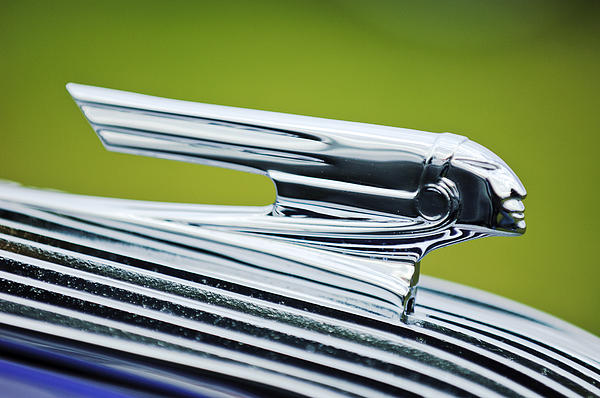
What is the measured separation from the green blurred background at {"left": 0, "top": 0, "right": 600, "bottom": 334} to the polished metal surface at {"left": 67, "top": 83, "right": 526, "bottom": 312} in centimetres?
101

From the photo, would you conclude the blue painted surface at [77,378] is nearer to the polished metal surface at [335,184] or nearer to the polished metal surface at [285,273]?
the polished metal surface at [285,273]

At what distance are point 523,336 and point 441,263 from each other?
1.02 m

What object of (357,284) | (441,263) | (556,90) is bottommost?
(357,284)

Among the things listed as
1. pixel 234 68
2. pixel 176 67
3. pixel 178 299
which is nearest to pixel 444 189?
pixel 178 299

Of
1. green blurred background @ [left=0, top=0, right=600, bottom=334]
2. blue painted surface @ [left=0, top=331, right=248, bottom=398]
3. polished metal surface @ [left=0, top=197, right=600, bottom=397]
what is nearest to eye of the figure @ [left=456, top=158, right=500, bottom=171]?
polished metal surface @ [left=0, top=197, right=600, bottom=397]

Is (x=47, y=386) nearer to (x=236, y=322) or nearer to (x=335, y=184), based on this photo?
(x=236, y=322)

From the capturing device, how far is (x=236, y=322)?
0.34 m

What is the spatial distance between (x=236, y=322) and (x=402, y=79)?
46.0 inches

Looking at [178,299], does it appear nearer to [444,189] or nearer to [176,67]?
[444,189]

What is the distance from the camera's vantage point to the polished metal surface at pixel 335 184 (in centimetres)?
39

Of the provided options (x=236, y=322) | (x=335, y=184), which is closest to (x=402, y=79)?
(x=335, y=184)

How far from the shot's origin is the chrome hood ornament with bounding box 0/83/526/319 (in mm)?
388

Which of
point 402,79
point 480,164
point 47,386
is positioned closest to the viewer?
point 47,386

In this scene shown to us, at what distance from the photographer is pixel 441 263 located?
1416mm
